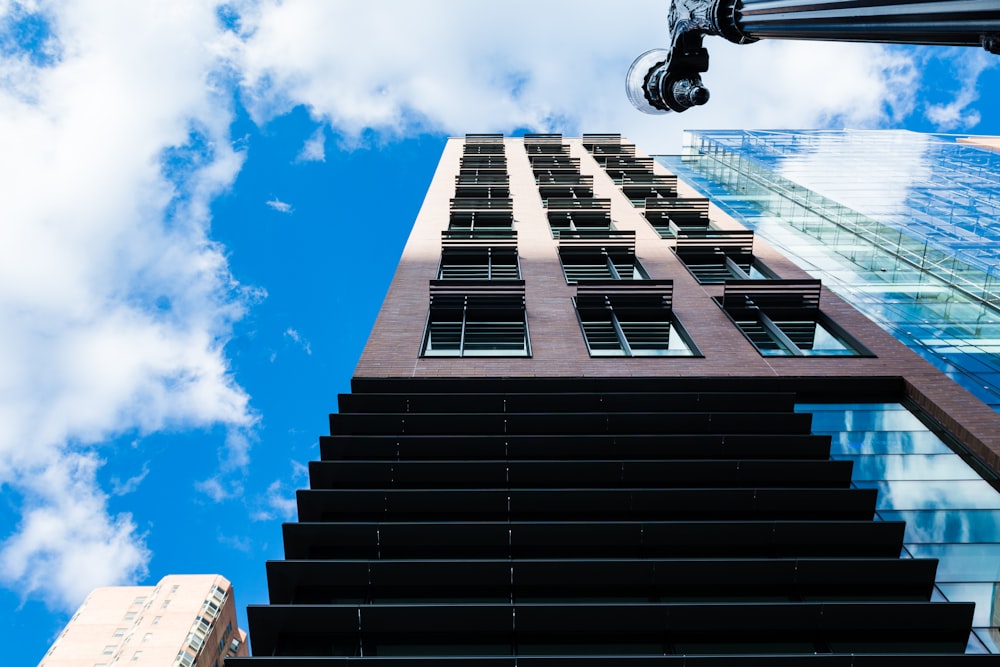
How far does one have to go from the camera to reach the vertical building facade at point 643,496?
31.1ft

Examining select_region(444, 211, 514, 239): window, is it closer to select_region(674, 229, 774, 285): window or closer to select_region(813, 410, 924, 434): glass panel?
select_region(674, 229, 774, 285): window

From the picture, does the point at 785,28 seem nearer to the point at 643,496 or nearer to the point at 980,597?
the point at 643,496

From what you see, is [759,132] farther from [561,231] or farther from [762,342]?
[762,342]

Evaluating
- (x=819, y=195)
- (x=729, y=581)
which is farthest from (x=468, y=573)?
(x=819, y=195)

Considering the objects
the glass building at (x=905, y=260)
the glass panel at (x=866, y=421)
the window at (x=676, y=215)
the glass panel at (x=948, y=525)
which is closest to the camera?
the glass panel at (x=948, y=525)

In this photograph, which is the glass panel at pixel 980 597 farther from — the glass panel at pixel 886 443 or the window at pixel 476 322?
the window at pixel 476 322

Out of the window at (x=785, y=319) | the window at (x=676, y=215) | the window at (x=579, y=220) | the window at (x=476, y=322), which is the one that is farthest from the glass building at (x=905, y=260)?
the window at (x=476, y=322)

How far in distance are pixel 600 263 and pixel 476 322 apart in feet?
21.3

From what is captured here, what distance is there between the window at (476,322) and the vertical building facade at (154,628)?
88.1 meters

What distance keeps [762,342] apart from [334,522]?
1181cm

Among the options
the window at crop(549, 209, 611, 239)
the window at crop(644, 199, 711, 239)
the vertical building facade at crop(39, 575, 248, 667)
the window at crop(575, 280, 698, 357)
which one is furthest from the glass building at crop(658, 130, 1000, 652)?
the vertical building facade at crop(39, 575, 248, 667)

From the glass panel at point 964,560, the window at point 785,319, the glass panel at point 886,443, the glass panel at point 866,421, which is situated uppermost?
the window at point 785,319

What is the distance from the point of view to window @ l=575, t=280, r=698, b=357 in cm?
1780

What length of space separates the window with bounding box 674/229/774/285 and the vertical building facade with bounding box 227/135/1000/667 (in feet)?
8.81
